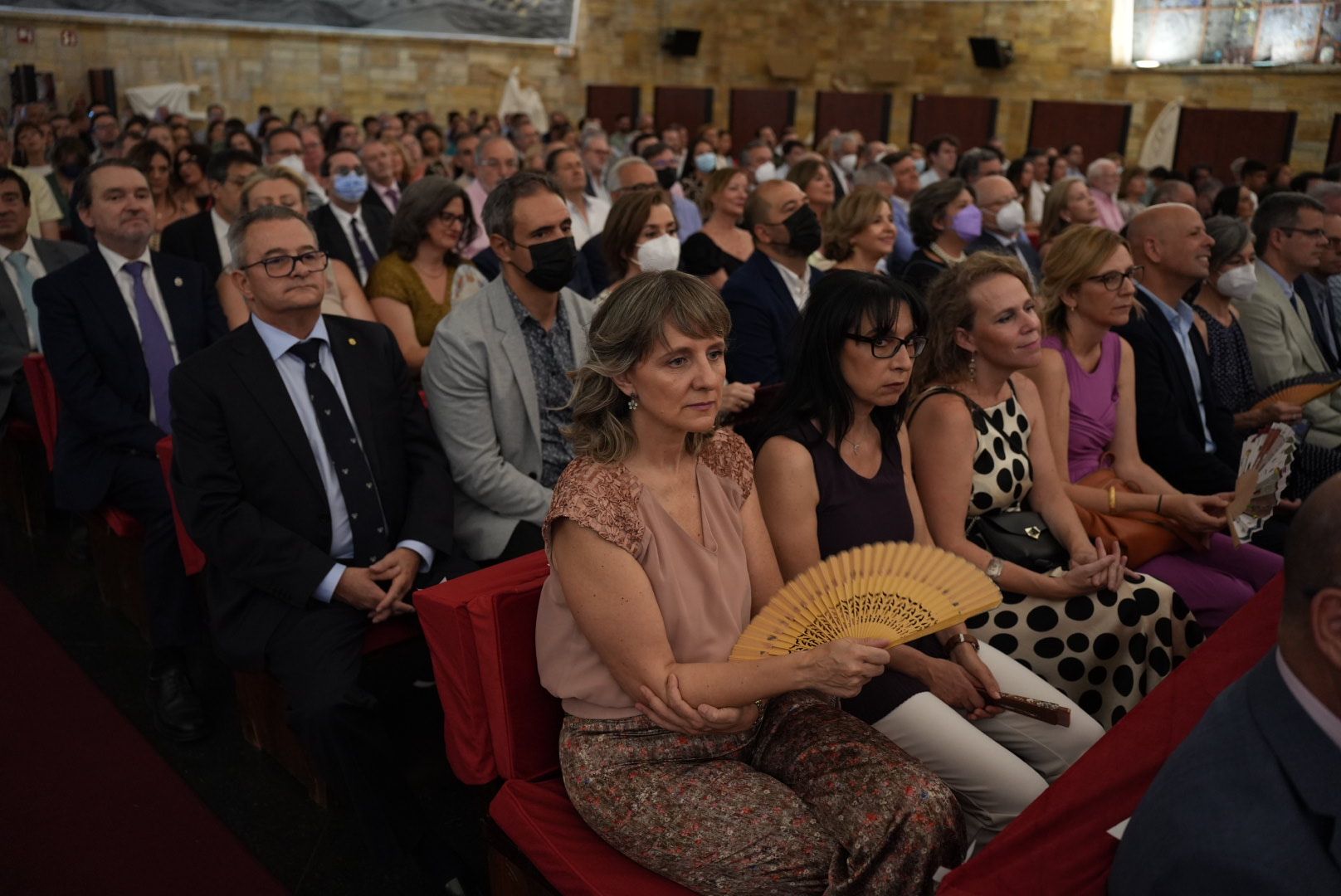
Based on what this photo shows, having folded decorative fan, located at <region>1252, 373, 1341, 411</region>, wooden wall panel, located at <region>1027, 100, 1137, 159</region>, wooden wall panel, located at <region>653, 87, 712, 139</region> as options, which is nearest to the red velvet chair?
folded decorative fan, located at <region>1252, 373, 1341, 411</region>

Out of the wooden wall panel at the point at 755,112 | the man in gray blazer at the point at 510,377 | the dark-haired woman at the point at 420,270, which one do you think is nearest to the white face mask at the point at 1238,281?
the man in gray blazer at the point at 510,377

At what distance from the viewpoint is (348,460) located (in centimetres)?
277

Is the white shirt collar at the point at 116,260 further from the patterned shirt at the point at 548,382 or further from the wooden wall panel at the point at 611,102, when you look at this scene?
the wooden wall panel at the point at 611,102

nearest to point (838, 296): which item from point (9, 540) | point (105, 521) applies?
point (105, 521)

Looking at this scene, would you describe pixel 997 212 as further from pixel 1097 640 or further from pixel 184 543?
pixel 184 543

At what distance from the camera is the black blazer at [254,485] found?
102 inches

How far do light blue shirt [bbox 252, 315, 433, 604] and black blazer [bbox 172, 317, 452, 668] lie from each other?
2 cm

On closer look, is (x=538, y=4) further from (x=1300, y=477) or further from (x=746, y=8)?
(x=1300, y=477)

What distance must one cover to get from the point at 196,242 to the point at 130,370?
2019mm

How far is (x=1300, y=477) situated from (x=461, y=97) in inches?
676

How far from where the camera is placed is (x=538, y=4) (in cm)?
1900

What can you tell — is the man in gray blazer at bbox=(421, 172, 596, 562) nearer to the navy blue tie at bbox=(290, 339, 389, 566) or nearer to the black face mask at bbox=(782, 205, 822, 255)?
the navy blue tie at bbox=(290, 339, 389, 566)

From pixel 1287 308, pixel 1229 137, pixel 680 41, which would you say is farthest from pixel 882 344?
→ pixel 680 41

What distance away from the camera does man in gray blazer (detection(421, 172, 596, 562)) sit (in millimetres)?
3002
